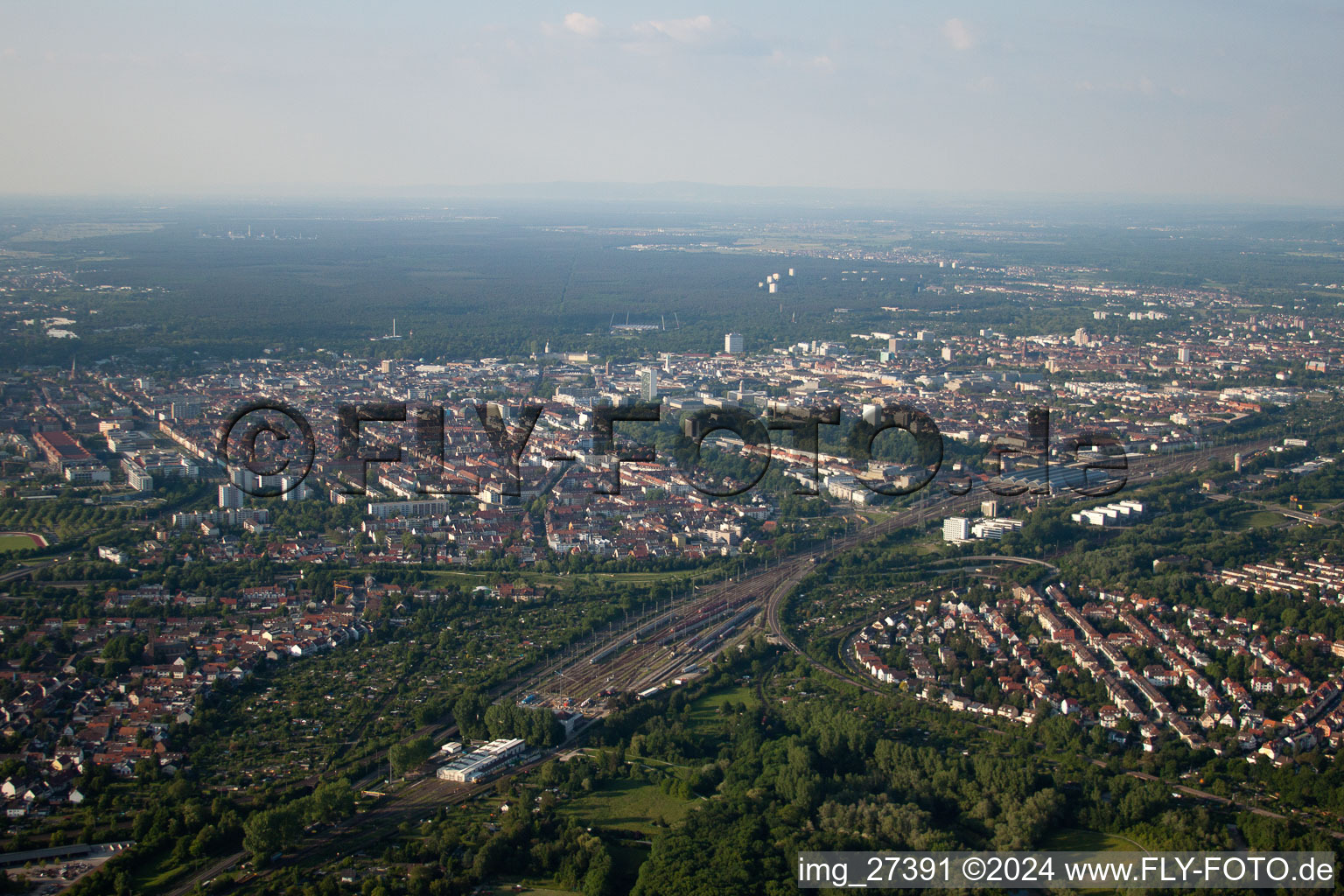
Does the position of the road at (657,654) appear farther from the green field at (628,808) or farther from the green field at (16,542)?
the green field at (16,542)

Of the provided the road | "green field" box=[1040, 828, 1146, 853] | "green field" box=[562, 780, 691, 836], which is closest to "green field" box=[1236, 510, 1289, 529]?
the road

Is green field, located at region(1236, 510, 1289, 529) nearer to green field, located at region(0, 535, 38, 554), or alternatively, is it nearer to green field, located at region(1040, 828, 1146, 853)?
green field, located at region(1040, 828, 1146, 853)

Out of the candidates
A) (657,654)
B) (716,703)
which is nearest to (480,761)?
(716,703)

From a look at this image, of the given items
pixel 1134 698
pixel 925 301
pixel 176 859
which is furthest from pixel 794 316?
pixel 176 859

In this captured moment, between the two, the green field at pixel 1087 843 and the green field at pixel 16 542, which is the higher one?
the green field at pixel 16 542

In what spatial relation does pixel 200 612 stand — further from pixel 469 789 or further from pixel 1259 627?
pixel 1259 627

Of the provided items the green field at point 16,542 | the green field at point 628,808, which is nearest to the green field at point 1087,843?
the green field at point 628,808

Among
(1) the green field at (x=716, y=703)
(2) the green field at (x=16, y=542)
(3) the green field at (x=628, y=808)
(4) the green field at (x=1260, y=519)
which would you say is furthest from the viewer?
(4) the green field at (x=1260, y=519)
